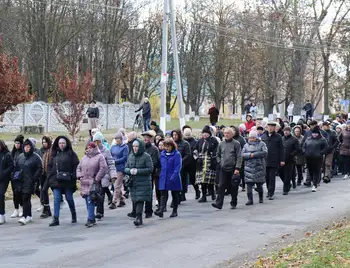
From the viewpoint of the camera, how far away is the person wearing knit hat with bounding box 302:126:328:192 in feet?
61.5

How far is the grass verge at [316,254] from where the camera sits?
869 centimetres

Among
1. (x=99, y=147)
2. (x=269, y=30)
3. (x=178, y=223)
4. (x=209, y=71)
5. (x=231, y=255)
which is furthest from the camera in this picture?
(x=209, y=71)

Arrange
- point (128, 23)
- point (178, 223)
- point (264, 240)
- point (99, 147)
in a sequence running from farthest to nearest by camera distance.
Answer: point (128, 23) → point (99, 147) → point (178, 223) → point (264, 240)

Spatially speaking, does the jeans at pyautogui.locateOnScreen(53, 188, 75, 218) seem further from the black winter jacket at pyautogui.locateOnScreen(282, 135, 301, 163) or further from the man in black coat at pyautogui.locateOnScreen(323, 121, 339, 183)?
the man in black coat at pyautogui.locateOnScreen(323, 121, 339, 183)

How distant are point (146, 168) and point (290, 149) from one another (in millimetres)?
6006

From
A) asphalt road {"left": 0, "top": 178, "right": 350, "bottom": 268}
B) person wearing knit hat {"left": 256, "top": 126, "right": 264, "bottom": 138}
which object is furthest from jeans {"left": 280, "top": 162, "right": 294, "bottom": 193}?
asphalt road {"left": 0, "top": 178, "right": 350, "bottom": 268}

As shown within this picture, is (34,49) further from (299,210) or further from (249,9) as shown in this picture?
(299,210)

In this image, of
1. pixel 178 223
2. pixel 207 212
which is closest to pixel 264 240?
pixel 178 223

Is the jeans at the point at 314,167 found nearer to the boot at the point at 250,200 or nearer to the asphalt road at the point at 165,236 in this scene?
the asphalt road at the point at 165,236

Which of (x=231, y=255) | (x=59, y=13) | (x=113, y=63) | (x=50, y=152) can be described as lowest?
(x=231, y=255)

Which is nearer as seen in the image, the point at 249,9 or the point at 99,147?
the point at 99,147

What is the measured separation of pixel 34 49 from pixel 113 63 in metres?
7.11

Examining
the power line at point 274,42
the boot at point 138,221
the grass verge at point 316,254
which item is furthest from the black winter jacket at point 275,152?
the power line at point 274,42

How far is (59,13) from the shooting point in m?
50.8
